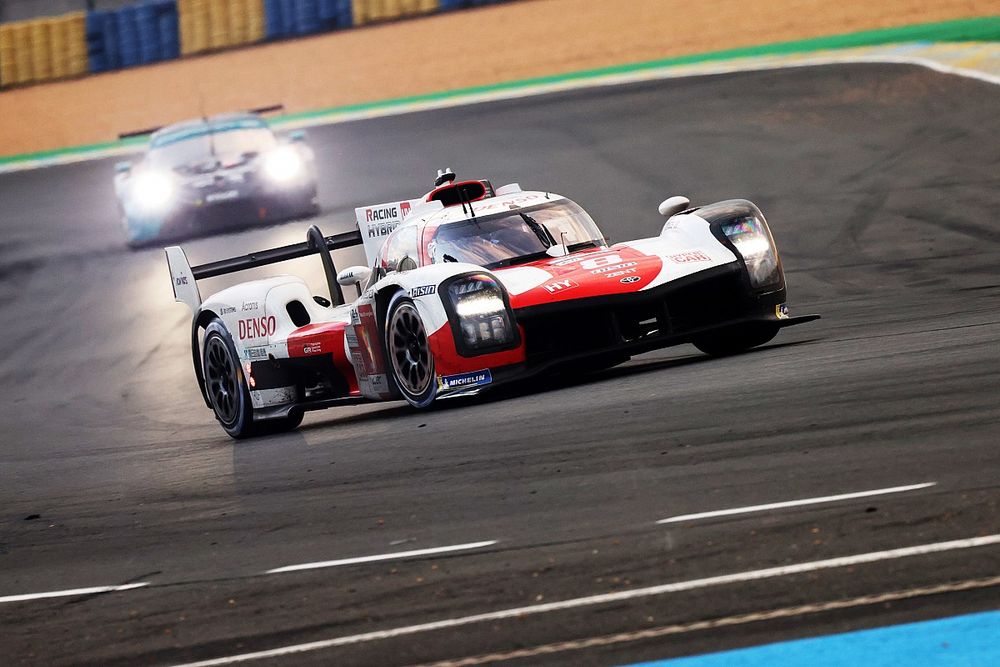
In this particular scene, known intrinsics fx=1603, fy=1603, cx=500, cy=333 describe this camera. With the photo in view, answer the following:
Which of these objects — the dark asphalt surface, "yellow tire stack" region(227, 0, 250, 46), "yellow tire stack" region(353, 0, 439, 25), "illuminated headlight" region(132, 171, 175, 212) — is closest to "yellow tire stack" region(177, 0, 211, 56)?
"yellow tire stack" region(227, 0, 250, 46)

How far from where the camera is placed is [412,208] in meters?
10.3

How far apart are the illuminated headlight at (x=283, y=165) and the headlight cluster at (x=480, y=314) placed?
1161 cm

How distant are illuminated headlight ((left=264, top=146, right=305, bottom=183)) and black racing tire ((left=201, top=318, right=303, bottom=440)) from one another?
8.71 meters

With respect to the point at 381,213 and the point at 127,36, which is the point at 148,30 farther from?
the point at 381,213

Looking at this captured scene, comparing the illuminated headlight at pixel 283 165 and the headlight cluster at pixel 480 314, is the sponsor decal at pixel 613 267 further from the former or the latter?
the illuminated headlight at pixel 283 165

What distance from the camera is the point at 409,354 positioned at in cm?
860

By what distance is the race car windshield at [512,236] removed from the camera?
356 inches

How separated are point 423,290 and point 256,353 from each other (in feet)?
7.58

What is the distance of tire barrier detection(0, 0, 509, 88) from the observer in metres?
33.4

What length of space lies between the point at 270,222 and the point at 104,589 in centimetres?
1433

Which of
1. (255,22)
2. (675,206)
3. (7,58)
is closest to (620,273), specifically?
(675,206)

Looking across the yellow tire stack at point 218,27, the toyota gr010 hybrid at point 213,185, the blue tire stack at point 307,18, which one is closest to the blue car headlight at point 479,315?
the toyota gr010 hybrid at point 213,185

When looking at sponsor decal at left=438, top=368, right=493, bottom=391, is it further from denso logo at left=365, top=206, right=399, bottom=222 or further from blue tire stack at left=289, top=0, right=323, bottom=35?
blue tire stack at left=289, top=0, right=323, bottom=35

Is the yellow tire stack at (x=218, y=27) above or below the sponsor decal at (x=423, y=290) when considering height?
below
